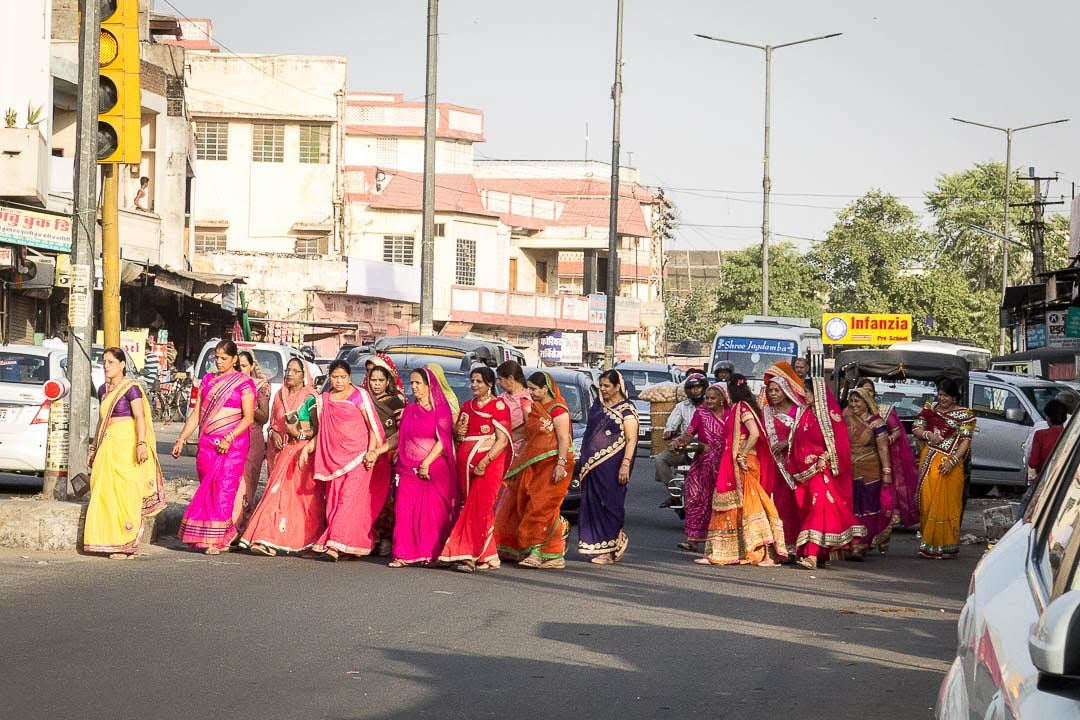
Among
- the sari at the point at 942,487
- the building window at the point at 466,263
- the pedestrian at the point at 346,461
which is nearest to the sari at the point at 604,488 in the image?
the pedestrian at the point at 346,461

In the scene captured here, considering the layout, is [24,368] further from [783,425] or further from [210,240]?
[210,240]

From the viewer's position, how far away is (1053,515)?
3.23 metres

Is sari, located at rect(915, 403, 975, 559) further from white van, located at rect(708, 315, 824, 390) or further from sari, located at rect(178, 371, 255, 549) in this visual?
white van, located at rect(708, 315, 824, 390)

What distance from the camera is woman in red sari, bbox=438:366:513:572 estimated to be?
12.6 meters

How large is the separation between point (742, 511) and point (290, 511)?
3.82 metres

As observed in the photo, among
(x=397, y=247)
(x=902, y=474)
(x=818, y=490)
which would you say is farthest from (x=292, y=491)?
(x=397, y=247)

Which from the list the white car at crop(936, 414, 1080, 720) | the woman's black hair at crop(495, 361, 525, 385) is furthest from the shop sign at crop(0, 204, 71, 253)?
the white car at crop(936, 414, 1080, 720)

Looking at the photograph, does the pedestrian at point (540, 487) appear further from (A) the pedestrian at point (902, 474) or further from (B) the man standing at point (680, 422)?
(A) the pedestrian at point (902, 474)

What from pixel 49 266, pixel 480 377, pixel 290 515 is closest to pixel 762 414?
pixel 480 377

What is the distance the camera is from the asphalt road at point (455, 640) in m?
6.91

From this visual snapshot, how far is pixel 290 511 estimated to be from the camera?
13039 mm

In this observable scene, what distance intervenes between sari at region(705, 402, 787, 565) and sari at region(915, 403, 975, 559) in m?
2.14

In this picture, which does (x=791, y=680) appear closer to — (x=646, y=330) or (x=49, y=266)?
(x=49, y=266)

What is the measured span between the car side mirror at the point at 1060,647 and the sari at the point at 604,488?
11.4m
